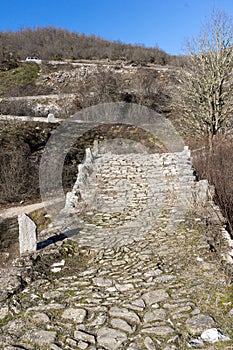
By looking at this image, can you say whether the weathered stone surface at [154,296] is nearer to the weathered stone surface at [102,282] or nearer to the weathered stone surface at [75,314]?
the weathered stone surface at [102,282]

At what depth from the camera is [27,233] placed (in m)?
5.23

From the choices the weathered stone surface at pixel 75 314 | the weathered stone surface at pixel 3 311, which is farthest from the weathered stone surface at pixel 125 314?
the weathered stone surface at pixel 3 311

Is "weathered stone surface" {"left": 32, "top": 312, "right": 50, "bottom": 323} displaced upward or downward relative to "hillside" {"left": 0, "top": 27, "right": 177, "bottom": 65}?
downward

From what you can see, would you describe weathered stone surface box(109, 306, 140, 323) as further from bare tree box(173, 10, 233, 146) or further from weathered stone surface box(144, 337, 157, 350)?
bare tree box(173, 10, 233, 146)

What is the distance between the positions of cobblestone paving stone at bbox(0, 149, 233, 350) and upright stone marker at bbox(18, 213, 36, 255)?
731mm

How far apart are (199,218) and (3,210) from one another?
8.46 metres

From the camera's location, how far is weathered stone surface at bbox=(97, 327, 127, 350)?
2.91 metres

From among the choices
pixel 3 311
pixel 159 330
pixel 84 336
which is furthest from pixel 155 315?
pixel 3 311

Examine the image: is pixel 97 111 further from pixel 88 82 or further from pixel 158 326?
pixel 158 326

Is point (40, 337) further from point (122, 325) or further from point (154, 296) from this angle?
point (154, 296)

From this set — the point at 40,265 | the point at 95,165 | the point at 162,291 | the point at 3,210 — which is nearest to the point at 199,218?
the point at 162,291

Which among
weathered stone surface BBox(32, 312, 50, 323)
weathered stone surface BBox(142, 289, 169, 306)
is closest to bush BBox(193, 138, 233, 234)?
weathered stone surface BBox(142, 289, 169, 306)

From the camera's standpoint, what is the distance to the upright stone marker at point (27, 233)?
5199 mm

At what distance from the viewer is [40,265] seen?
15.6 ft
